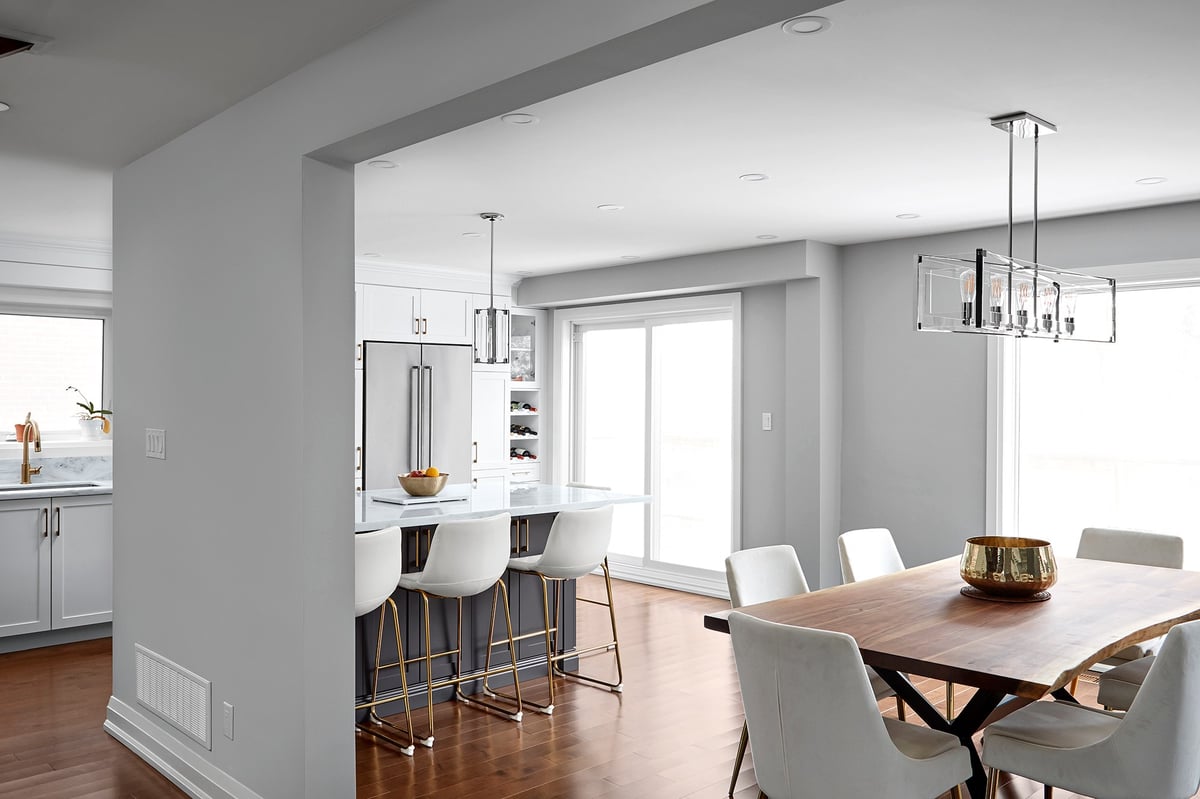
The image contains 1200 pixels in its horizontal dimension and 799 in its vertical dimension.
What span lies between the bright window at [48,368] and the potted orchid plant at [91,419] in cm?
4

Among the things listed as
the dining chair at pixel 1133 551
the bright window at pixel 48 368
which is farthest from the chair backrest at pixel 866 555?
the bright window at pixel 48 368

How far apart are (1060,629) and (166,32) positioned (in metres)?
3.08

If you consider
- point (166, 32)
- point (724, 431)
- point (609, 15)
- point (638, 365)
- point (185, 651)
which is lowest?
point (185, 651)

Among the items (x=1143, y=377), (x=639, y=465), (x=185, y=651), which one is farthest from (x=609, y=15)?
(x=639, y=465)

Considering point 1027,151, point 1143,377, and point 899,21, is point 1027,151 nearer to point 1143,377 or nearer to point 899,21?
point 899,21

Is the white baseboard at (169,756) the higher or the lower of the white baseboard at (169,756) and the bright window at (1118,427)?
the lower

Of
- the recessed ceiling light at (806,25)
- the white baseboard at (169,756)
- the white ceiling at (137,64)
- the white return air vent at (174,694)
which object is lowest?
the white baseboard at (169,756)

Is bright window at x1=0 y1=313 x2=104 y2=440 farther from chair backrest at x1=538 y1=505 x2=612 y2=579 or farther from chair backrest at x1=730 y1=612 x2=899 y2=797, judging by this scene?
chair backrest at x1=730 y1=612 x2=899 y2=797

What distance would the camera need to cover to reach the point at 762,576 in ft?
11.6

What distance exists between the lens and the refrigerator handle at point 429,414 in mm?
A: 6980

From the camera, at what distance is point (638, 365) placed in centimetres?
750

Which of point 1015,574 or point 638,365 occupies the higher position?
point 638,365

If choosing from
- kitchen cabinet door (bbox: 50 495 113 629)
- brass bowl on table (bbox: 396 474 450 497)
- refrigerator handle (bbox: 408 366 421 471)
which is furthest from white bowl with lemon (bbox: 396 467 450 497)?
refrigerator handle (bbox: 408 366 421 471)

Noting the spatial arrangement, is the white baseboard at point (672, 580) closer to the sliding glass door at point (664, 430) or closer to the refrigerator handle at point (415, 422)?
the sliding glass door at point (664, 430)
